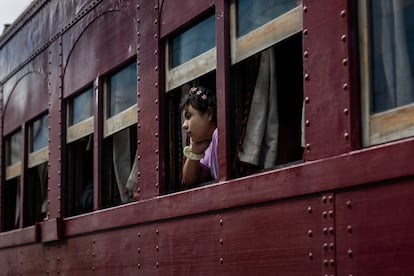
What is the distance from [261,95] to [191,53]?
0.57 meters

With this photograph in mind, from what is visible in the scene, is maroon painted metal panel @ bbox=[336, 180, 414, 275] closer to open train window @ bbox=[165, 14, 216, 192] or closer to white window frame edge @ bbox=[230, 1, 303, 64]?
white window frame edge @ bbox=[230, 1, 303, 64]

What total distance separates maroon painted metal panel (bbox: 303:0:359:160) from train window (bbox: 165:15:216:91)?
0.81 meters

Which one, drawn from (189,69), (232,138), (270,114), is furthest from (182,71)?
(270,114)

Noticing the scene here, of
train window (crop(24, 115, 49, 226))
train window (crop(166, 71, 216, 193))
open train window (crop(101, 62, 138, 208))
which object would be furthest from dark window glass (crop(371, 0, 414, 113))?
train window (crop(24, 115, 49, 226))

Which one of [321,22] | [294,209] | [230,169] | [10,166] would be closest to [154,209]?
[230,169]

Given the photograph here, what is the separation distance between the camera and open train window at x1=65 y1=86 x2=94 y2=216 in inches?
220

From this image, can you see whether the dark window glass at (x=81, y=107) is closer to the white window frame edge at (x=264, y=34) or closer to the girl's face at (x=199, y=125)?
the girl's face at (x=199, y=125)

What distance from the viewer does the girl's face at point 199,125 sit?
4.11 meters

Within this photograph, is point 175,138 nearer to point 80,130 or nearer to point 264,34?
point 264,34

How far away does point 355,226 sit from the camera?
283cm

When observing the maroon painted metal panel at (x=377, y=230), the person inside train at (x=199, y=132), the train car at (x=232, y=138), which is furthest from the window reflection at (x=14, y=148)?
the maroon painted metal panel at (x=377, y=230)

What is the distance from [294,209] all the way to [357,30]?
0.67 metres

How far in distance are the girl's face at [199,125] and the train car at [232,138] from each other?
0.51 feet

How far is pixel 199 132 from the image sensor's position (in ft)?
13.5
